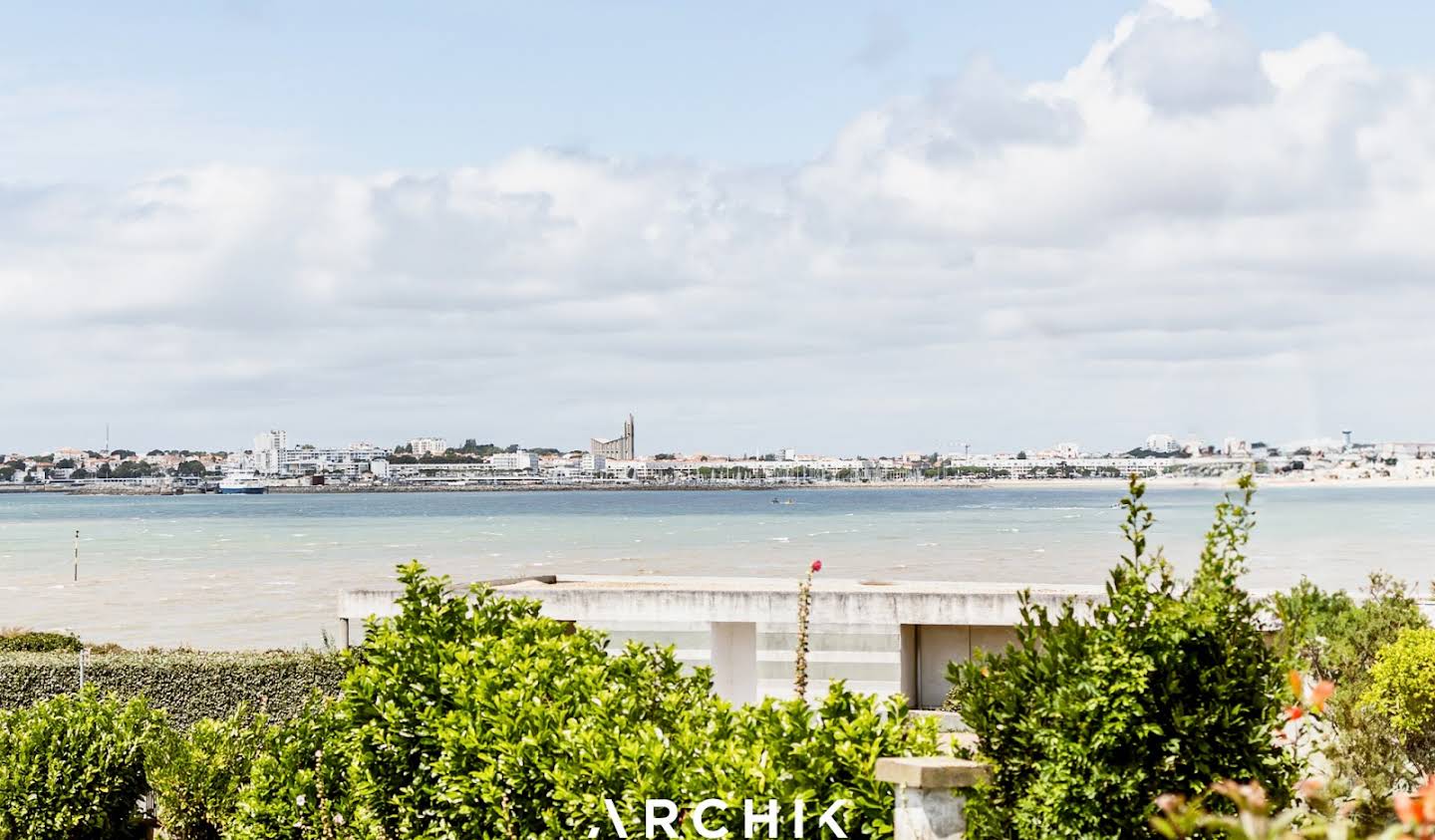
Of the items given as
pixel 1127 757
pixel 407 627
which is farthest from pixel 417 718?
pixel 1127 757

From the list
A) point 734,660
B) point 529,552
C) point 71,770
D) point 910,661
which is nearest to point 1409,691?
point 910,661

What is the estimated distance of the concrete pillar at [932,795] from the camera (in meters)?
4.39

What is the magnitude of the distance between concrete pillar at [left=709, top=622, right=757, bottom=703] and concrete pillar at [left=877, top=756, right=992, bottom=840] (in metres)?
6.53

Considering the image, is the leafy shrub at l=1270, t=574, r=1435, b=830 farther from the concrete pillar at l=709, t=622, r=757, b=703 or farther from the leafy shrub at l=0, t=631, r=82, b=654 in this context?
the leafy shrub at l=0, t=631, r=82, b=654

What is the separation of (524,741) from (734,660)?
19.5 ft

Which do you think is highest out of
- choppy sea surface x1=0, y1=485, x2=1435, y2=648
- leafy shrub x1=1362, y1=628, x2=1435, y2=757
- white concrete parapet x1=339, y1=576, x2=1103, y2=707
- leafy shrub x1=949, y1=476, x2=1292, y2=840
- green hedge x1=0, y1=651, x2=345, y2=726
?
leafy shrub x1=949, y1=476, x2=1292, y2=840

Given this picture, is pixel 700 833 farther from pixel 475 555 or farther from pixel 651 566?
pixel 475 555

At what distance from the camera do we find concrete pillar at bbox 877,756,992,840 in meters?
4.39

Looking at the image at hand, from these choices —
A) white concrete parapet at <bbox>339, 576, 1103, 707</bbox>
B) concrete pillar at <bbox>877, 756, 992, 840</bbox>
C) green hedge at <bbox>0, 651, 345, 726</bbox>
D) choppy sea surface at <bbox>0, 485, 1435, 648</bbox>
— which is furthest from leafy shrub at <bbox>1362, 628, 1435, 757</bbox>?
green hedge at <bbox>0, 651, 345, 726</bbox>

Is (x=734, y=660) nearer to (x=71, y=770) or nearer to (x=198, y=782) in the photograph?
(x=198, y=782)

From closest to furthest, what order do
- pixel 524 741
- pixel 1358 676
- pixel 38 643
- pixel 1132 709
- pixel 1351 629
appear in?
pixel 1132 709, pixel 524 741, pixel 1358 676, pixel 1351 629, pixel 38 643

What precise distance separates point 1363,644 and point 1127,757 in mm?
9165

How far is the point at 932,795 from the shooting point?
443 cm

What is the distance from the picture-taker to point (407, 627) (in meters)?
6.18
